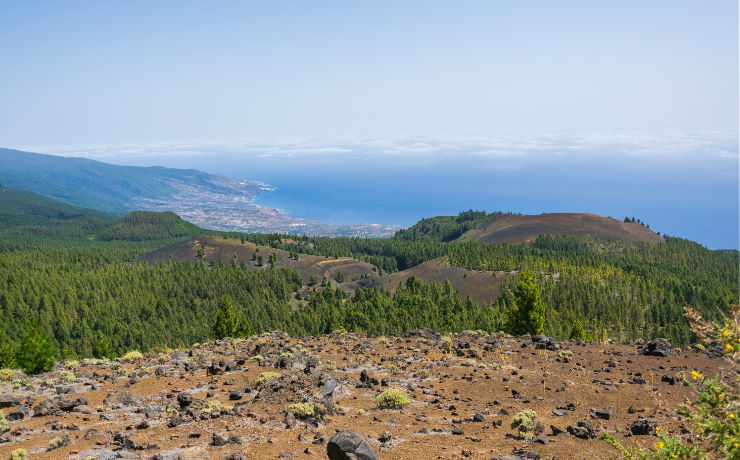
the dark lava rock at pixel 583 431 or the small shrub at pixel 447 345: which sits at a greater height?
the dark lava rock at pixel 583 431

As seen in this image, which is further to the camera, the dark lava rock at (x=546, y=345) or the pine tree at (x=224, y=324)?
the pine tree at (x=224, y=324)

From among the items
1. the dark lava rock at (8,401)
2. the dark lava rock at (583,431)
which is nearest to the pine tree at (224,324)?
the dark lava rock at (8,401)

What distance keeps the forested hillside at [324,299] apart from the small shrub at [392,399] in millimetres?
52750

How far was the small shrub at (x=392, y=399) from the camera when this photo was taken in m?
20.1

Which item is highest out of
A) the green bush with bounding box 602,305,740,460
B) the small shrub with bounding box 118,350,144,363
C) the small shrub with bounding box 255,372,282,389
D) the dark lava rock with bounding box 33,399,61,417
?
the green bush with bounding box 602,305,740,460

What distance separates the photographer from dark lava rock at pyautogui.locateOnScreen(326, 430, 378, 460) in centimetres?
1327

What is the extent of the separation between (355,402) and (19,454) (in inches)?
478

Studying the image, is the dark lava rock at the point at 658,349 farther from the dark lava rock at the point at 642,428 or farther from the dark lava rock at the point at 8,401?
the dark lava rock at the point at 8,401

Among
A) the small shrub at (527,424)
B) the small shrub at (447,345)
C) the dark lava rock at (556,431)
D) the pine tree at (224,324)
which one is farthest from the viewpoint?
the pine tree at (224,324)

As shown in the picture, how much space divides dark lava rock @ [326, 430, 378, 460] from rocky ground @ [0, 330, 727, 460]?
0.07m

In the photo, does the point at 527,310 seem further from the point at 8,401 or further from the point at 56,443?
the point at 8,401

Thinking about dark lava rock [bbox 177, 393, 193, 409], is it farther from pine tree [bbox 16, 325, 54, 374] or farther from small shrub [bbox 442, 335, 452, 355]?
pine tree [bbox 16, 325, 54, 374]

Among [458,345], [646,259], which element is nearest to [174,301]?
[458,345]

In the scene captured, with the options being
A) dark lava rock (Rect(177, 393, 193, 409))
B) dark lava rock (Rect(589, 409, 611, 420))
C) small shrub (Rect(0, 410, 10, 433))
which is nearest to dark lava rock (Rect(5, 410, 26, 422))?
small shrub (Rect(0, 410, 10, 433))
